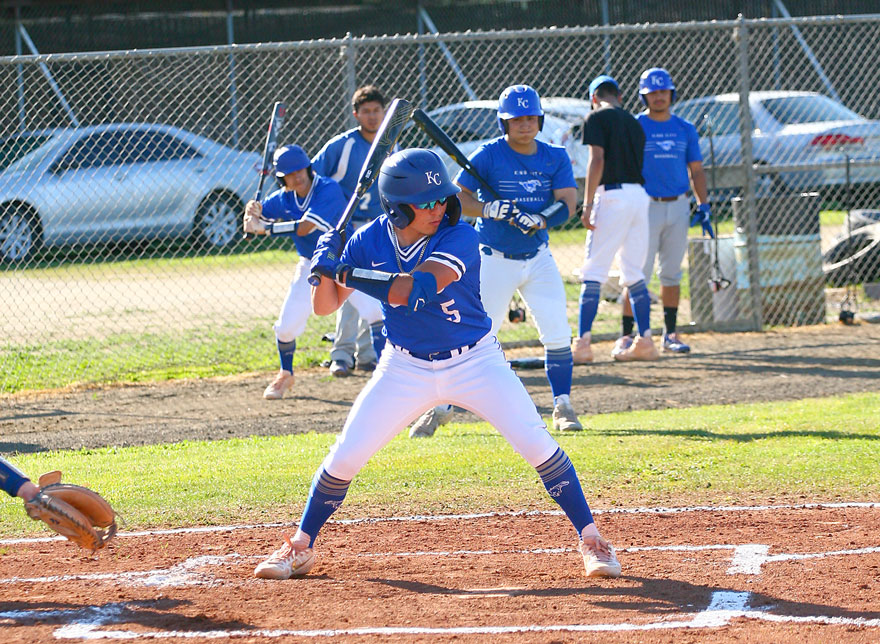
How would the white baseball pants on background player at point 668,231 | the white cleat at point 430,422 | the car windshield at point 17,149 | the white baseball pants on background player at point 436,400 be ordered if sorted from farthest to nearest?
the white baseball pants on background player at point 668,231
the car windshield at point 17,149
the white cleat at point 430,422
the white baseball pants on background player at point 436,400

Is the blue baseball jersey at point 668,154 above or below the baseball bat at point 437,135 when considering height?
below

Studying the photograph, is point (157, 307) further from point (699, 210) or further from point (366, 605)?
point (366, 605)

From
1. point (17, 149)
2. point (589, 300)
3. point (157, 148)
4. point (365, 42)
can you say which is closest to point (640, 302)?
point (589, 300)

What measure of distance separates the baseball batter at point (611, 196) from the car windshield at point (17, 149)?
4.81m

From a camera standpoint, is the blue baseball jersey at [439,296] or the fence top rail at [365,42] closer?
the blue baseball jersey at [439,296]

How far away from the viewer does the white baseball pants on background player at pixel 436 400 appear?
4.53 m

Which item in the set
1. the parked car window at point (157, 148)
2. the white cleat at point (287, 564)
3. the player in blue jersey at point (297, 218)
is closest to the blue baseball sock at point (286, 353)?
the player in blue jersey at point (297, 218)

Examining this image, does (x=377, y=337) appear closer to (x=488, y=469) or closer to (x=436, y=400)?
(x=488, y=469)

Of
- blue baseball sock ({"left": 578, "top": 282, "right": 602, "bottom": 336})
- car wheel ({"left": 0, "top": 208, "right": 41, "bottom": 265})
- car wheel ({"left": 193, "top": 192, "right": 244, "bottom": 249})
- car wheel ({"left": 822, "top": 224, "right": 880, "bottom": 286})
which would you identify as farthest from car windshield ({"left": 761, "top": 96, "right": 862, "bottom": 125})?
car wheel ({"left": 0, "top": 208, "right": 41, "bottom": 265})

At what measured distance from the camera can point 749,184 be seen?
11.2 metres

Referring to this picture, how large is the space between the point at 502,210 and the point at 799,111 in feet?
Result: 34.8

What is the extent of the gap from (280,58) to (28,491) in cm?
1403

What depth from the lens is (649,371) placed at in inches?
386

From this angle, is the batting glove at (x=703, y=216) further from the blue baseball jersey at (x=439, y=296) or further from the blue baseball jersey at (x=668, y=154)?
the blue baseball jersey at (x=439, y=296)
